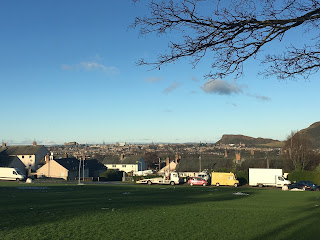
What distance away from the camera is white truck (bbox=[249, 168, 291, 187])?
5131cm

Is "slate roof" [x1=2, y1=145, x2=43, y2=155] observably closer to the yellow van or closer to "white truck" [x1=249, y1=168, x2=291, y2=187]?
the yellow van

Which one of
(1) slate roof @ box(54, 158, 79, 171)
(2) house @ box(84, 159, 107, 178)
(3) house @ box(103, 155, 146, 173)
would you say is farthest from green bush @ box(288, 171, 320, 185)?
(3) house @ box(103, 155, 146, 173)

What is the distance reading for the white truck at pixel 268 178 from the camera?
51312 millimetres

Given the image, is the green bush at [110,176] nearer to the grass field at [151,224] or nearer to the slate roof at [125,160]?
the slate roof at [125,160]

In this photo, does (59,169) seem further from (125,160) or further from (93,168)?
(125,160)

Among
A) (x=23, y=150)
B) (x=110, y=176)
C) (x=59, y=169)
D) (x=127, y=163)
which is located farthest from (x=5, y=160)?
(x=127, y=163)

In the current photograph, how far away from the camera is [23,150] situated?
10931cm

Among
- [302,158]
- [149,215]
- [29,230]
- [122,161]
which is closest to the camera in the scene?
[29,230]

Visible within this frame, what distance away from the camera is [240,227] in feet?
40.2

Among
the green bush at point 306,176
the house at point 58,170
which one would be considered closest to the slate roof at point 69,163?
the house at point 58,170

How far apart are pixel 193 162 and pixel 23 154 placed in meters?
54.8

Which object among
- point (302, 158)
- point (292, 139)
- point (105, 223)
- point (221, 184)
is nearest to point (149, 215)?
point (105, 223)

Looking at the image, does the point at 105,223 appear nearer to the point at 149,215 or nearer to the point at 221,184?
the point at 149,215

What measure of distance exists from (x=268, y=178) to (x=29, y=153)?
80617mm
